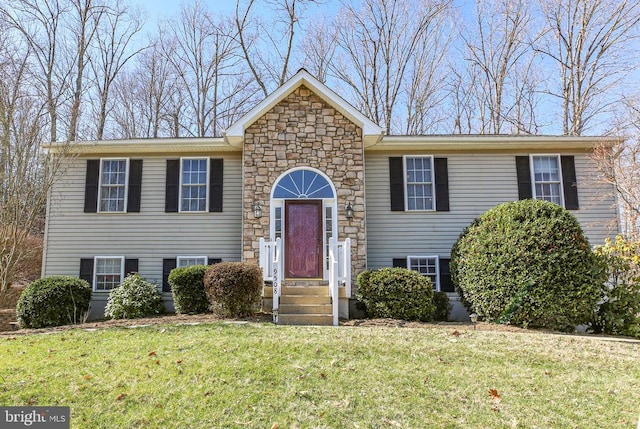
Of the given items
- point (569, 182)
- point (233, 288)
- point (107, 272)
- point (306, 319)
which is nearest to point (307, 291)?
point (306, 319)

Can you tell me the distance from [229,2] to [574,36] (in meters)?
15.4

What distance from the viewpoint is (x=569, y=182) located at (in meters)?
11.5

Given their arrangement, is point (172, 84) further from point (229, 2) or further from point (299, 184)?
point (299, 184)

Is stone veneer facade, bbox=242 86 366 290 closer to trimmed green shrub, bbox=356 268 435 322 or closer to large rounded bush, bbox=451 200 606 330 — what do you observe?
trimmed green shrub, bbox=356 268 435 322

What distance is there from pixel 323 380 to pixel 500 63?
20.5 meters

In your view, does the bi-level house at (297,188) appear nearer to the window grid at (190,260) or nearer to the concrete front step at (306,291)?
the window grid at (190,260)

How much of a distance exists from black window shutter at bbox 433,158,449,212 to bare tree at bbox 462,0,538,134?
10706 mm

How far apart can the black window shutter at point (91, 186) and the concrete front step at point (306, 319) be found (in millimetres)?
6354

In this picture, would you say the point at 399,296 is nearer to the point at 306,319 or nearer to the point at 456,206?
the point at 306,319

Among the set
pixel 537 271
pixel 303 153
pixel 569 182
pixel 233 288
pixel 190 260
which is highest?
pixel 303 153

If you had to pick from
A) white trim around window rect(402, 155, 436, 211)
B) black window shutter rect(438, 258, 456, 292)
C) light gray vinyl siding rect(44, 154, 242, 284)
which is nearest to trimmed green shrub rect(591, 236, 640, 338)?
black window shutter rect(438, 258, 456, 292)

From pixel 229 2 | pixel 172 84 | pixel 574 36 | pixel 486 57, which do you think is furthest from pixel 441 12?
pixel 172 84

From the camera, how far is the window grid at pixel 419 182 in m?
11.5

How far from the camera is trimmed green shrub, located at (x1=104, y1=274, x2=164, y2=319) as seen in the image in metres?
10.0
